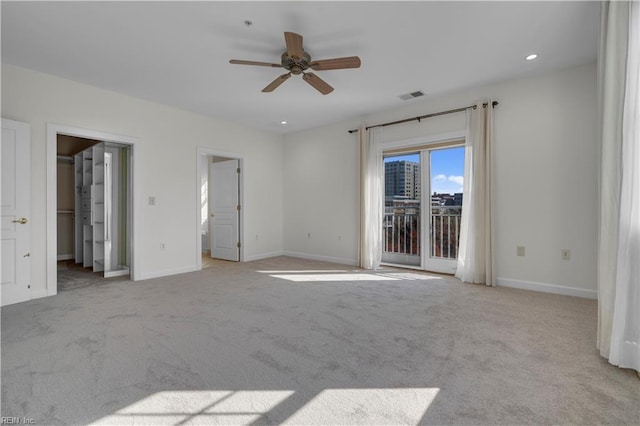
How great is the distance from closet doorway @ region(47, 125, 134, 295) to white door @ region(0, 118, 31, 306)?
0.23 meters

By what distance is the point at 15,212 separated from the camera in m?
3.41

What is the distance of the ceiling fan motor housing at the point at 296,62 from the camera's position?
9.69 ft

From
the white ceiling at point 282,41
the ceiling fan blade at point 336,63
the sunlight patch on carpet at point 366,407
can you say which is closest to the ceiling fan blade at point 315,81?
the ceiling fan blade at point 336,63

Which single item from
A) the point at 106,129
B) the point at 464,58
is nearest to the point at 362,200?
the point at 464,58

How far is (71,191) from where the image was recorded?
22.2ft

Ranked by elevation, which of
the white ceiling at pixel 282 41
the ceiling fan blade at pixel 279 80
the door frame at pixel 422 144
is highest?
the white ceiling at pixel 282 41

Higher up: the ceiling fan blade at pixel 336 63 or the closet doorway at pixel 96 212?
the ceiling fan blade at pixel 336 63

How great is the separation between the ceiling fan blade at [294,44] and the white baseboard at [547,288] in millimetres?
3898

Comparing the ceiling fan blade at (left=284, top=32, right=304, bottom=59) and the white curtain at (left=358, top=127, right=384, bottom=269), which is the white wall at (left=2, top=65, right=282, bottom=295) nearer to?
the white curtain at (left=358, top=127, right=384, bottom=269)

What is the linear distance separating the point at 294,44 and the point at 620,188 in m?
2.70

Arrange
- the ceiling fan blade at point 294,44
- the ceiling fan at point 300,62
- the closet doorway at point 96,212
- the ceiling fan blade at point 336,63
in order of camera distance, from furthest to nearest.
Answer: the closet doorway at point 96,212, the ceiling fan blade at point 336,63, the ceiling fan at point 300,62, the ceiling fan blade at point 294,44

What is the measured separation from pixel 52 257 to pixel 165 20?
127 inches

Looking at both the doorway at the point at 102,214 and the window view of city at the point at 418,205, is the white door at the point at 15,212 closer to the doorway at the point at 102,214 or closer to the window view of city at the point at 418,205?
the doorway at the point at 102,214

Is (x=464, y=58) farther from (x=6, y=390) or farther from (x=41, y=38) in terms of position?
(x=6, y=390)
